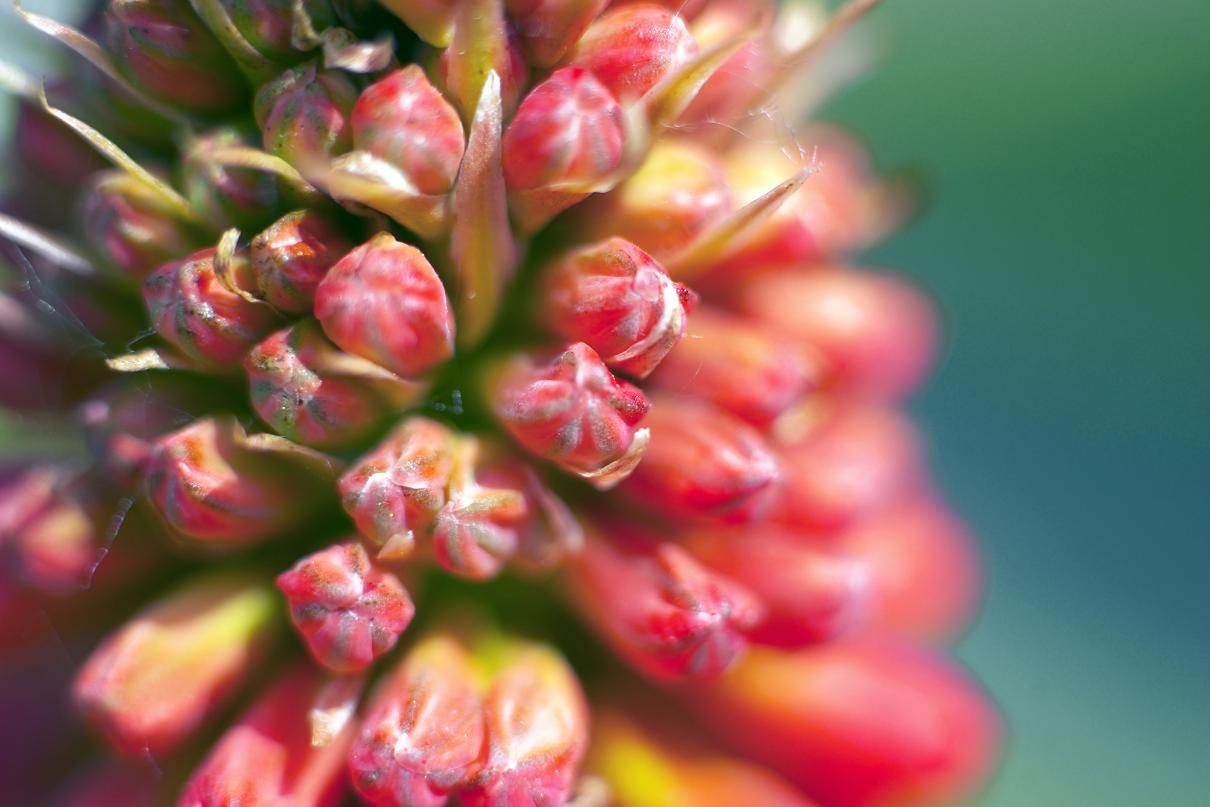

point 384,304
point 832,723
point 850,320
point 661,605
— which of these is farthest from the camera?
point 850,320

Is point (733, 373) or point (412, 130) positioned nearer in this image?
point (412, 130)

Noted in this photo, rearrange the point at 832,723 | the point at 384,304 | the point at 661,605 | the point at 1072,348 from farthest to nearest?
the point at 1072,348 < the point at 832,723 < the point at 661,605 < the point at 384,304

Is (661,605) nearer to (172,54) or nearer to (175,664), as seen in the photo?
(175,664)

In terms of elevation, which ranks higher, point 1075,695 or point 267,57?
point 267,57

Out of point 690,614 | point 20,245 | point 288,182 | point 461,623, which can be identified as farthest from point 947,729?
point 20,245

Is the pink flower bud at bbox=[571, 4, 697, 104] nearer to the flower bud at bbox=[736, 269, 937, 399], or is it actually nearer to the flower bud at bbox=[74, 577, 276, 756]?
the flower bud at bbox=[736, 269, 937, 399]

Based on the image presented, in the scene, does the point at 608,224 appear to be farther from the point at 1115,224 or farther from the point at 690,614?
the point at 1115,224

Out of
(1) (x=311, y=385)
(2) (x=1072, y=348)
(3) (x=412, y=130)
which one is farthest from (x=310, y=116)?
(2) (x=1072, y=348)
